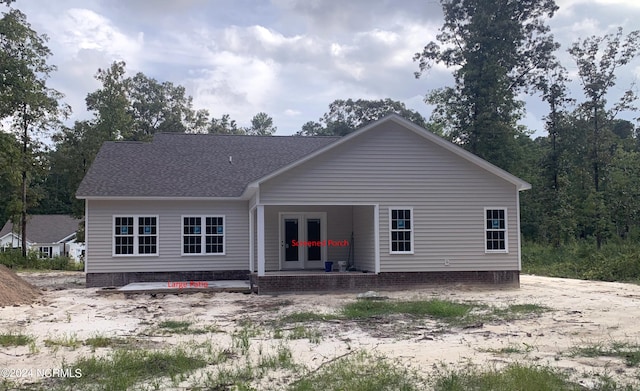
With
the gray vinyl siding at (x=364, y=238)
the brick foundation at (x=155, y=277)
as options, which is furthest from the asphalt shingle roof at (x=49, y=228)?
the gray vinyl siding at (x=364, y=238)

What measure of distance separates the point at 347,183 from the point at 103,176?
8645mm

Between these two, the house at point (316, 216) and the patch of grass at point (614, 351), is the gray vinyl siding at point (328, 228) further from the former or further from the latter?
the patch of grass at point (614, 351)

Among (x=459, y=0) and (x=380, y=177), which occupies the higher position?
(x=459, y=0)

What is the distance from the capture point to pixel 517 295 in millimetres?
16469

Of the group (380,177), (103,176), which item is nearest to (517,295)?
(380,177)

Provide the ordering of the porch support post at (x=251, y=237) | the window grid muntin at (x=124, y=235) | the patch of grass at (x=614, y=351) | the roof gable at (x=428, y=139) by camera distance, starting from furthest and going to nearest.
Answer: the window grid muntin at (x=124, y=235), the porch support post at (x=251, y=237), the roof gable at (x=428, y=139), the patch of grass at (x=614, y=351)

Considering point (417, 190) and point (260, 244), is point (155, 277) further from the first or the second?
point (417, 190)

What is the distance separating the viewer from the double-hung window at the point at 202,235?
20.2 m

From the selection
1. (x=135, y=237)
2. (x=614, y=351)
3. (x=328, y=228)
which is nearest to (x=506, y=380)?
(x=614, y=351)

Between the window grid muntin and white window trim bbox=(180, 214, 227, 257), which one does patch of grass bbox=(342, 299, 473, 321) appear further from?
the window grid muntin

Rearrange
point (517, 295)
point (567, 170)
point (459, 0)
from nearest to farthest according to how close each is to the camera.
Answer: point (517, 295) → point (567, 170) → point (459, 0)

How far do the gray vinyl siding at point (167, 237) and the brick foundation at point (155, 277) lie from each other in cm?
13

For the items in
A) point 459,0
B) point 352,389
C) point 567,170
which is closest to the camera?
point 352,389

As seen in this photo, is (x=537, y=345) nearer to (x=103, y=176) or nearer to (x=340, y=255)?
(x=340, y=255)
